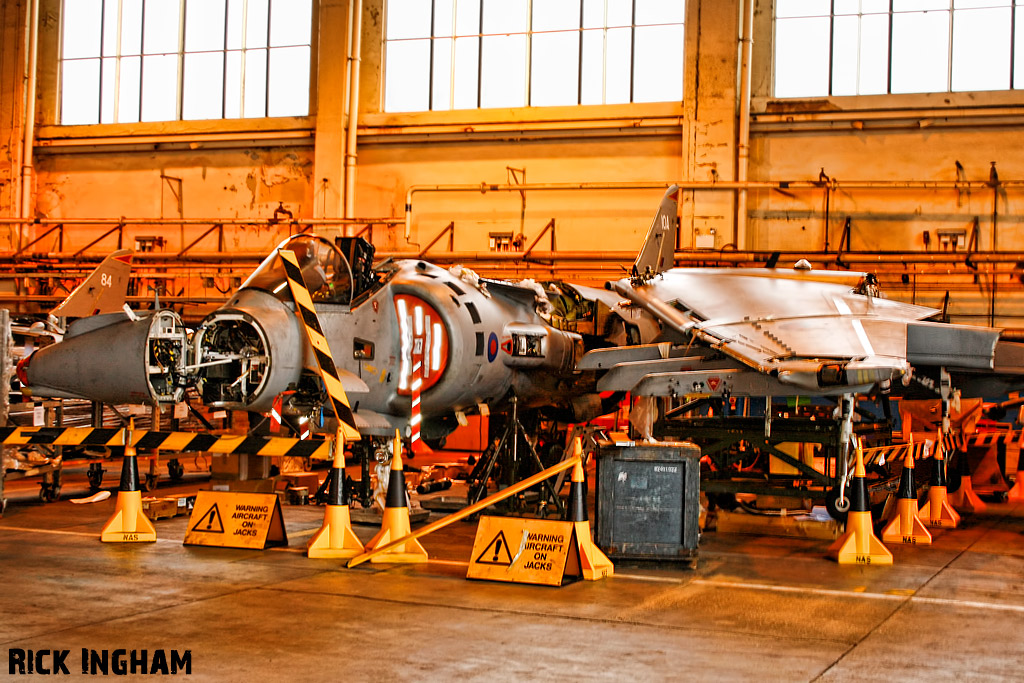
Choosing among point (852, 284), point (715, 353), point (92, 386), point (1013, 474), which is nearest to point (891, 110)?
point (1013, 474)

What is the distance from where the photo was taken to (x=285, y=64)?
73.2 feet

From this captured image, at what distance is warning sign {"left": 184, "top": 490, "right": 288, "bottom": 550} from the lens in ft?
27.6

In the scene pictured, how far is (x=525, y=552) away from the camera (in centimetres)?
720

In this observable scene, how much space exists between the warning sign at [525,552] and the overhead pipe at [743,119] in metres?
13.0

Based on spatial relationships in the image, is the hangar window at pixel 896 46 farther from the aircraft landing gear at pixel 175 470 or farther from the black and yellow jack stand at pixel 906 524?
the aircraft landing gear at pixel 175 470

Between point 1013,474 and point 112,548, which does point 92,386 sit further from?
point 1013,474

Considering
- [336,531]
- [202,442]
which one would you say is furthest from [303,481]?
[336,531]

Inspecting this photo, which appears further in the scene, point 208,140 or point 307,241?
point 208,140

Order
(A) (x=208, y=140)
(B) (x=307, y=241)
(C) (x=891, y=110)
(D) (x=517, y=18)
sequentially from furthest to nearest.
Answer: (A) (x=208, y=140) → (D) (x=517, y=18) → (C) (x=891, y=110) → (B) (x=307, y=241)

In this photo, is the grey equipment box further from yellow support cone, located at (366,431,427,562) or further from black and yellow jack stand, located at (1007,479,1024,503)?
black and yellow jack stand, located at (1007,479,1024,503)

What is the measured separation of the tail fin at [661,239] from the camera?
1491cm

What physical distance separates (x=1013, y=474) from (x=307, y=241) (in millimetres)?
12064

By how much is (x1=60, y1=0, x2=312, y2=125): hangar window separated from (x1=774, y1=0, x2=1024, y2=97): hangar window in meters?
10.1

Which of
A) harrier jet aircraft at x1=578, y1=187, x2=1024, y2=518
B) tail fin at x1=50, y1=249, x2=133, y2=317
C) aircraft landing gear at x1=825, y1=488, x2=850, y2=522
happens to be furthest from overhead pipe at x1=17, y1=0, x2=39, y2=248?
aircraft landing gear at x1=825, y1=488, x2=850, y2=522
